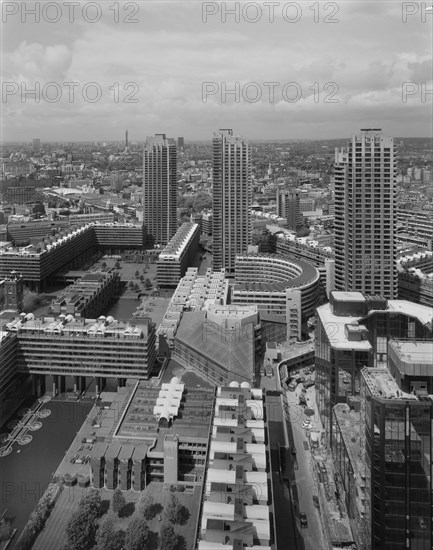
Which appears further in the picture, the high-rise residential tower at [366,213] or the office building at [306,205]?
the office building at [306,205]

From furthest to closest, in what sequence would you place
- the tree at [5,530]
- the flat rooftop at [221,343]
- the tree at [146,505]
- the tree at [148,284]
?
the tree at [148,284] → the flat rooftop at [221,343] → the tree at [146,505] → the tree at [5,530]

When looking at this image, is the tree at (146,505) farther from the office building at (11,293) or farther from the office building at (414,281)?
the office building at (414,281)

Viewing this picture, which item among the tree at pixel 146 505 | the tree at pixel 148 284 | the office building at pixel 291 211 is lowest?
the tree at pixel 146 505

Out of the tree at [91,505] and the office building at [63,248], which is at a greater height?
the office building at [63,248]

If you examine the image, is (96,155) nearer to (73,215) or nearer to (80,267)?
(73,215)

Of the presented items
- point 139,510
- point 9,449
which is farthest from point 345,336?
point 9,449

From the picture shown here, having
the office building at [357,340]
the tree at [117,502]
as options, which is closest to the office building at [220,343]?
the office building at [357,340]

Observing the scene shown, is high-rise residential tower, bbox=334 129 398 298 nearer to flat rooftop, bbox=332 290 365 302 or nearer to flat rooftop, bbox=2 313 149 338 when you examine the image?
flat rooftop, bbox=332 290 365 302
